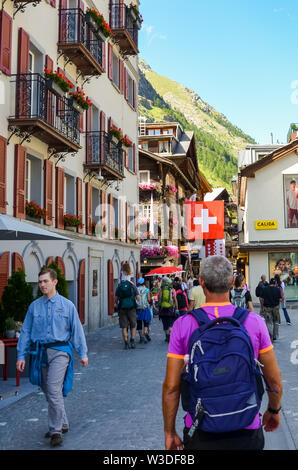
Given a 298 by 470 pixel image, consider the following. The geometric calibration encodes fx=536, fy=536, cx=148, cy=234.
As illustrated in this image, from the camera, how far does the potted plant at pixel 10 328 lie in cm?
996

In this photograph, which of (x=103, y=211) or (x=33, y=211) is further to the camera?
(x=103, y=211)

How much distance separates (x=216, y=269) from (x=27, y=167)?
12.3 metres

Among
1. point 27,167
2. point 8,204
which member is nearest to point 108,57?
point 27,167

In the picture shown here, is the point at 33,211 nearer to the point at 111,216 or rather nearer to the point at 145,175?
the point at 111,216

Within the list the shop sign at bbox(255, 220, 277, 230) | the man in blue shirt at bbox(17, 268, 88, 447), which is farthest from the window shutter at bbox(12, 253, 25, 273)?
the shop sign at bbox(255, 220, 277, 230)

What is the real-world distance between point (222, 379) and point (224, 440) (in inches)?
13.7

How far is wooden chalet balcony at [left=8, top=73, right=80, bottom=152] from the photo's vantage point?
12.7 m

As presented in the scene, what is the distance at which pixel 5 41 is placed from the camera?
40.8 ft

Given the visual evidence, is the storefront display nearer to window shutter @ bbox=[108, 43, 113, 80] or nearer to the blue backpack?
window shutter @ bbox=[108, 43, 113, 80]

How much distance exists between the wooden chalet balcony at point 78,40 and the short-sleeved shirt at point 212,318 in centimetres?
1474

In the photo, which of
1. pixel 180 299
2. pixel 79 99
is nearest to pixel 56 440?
pixel 180 299

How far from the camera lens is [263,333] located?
9.93ft

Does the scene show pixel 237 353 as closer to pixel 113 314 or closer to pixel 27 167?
pixel 27 167

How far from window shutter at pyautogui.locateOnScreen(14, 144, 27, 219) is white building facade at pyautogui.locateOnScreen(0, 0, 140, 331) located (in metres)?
0.02
